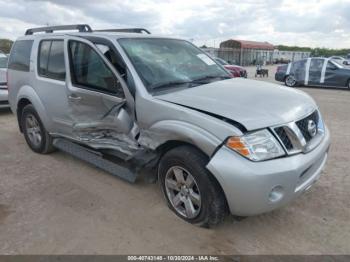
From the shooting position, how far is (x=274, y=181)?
2609 mm

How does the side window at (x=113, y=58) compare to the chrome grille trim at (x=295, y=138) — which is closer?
the chrome grille trim at (x=295, y=138)

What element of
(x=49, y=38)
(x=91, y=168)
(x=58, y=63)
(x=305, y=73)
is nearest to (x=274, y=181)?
(x=91, y=168)

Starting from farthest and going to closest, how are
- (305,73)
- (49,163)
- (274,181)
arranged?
(305,73)
(49,163)
(274,181)

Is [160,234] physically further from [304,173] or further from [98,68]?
[98,68]

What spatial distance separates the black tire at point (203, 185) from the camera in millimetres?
2836

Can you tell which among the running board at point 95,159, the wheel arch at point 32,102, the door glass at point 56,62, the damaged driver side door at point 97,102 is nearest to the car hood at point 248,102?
the damaged driver side door at point 97,102

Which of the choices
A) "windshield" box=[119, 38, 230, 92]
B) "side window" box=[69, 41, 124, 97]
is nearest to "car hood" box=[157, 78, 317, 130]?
"windshield" box=[119, 38, 230, 92]

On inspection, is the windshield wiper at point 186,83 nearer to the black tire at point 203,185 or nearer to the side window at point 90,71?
the side window at point 90,71

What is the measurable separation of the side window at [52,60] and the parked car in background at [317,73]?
43.1 ft

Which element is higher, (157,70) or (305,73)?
(157,70)

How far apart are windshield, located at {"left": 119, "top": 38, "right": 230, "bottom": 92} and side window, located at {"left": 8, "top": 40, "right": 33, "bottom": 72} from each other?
7.13 ft

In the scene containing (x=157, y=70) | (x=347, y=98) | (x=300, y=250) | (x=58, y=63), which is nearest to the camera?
(x=300, y=250)

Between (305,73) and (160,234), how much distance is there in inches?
556

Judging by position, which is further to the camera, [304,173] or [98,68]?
[98,68]
